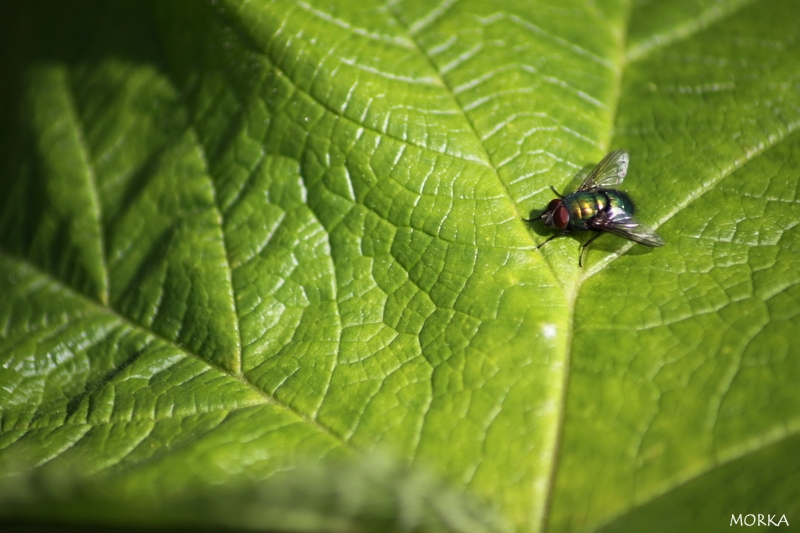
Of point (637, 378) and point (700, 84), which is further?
point (700, 84)

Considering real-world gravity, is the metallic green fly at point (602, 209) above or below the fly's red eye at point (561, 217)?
below

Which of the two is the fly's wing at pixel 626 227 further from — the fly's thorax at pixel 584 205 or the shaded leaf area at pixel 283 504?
the shaded leaf area at pixel 283 504

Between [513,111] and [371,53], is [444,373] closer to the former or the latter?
[513,111]

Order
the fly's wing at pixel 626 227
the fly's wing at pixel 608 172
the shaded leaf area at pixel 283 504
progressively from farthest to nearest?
the fly's wing at pixel 608 172 < the fly's wing at pixel 626 227 < the shaded leaf area at pixel 283 504

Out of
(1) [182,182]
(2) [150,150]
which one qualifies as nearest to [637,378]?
(1) [182,182]

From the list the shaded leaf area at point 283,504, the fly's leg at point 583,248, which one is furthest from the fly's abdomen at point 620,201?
the shaded leaf area at point 283,504

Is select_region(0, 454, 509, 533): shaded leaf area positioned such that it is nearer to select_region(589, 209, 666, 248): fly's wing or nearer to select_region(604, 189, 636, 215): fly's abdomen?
select_region(589, 209, 666, 248): fly's wing

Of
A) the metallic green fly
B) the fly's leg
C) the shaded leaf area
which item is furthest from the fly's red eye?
the shaded leaf area
